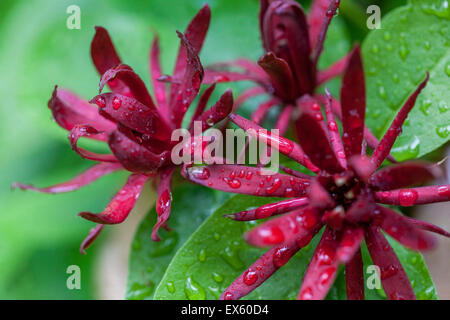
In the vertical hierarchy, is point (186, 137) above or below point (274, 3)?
below

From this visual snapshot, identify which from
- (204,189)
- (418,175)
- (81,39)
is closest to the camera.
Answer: (418,175)

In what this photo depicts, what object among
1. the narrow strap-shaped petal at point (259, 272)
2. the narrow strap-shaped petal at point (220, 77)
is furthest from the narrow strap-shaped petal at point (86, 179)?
the narrow strap-shaped petal at point (259, 272)

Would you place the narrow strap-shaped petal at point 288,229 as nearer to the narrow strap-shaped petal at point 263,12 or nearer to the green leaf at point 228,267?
the green leaf at point 228,267

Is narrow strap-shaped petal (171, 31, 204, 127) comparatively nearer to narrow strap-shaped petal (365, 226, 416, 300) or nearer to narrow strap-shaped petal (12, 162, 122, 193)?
narrow strap-shaped petal (12, 162, 122, 193)

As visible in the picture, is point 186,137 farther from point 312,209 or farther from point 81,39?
point 81,39

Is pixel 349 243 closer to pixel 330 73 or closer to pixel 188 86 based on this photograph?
pixel 188 86

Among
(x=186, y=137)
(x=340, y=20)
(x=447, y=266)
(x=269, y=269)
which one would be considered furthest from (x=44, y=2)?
(x=447, y=266)

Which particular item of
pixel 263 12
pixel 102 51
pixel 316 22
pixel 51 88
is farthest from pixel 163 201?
pixel 51 88
